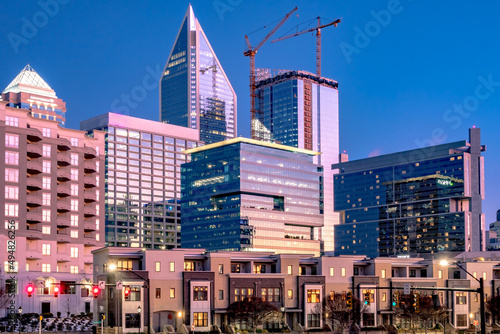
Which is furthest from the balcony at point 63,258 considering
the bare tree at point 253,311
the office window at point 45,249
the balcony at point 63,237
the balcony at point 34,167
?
the bare tree at point 253,311

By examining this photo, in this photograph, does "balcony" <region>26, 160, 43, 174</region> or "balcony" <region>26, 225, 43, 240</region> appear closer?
"balcony" <region>26, 225, 43, 240</region>

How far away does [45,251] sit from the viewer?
529ft

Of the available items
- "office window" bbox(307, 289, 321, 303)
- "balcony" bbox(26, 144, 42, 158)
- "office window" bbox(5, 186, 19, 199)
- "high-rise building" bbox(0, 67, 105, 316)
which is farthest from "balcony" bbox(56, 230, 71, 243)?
"office window" bbox(307, 289, 321, 303)

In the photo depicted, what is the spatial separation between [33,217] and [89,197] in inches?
740

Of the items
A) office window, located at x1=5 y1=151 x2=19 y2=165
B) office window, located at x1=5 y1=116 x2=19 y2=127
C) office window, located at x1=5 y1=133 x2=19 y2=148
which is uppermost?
office window, located at x1=5 y1=116 x2=19 y2=127

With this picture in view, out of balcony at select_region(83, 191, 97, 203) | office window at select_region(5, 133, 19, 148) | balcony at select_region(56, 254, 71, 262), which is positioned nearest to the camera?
office window at select_region(5, 133, 19, 148)

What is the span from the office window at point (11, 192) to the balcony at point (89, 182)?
818 inches

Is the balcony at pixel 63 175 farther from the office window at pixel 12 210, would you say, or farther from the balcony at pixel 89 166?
the office window at pixel 12 210

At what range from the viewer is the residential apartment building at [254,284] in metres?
107

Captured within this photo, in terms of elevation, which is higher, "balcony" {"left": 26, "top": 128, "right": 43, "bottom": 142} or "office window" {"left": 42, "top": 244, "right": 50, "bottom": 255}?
"balcony" {"left": 26, "top": 128, "right": 43, "bottom": 142}

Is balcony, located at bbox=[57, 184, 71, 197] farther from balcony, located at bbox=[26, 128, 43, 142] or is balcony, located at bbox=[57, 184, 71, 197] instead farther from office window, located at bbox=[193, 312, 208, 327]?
office window, located at bbox=[193, 312, 208, 327]

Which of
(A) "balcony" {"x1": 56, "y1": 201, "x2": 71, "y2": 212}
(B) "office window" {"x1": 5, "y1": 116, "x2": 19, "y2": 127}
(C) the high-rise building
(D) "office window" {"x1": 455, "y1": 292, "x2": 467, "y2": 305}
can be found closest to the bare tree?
(D) "office window" {"x1": 455, "y1": 292, "x2": 467, "y2": 305}

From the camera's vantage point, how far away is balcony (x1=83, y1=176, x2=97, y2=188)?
17625 cm

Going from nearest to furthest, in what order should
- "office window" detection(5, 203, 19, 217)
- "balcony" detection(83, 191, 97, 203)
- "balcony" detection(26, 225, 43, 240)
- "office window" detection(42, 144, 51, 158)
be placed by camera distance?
1. "office window" detection(5, 203, 19, 217)
2. "balcony" detection(26, 225, 43, 240)
3. "office window" detection(42, 144, 51, 158)
4. "balcony" detection(83, 191, 97, 203)
